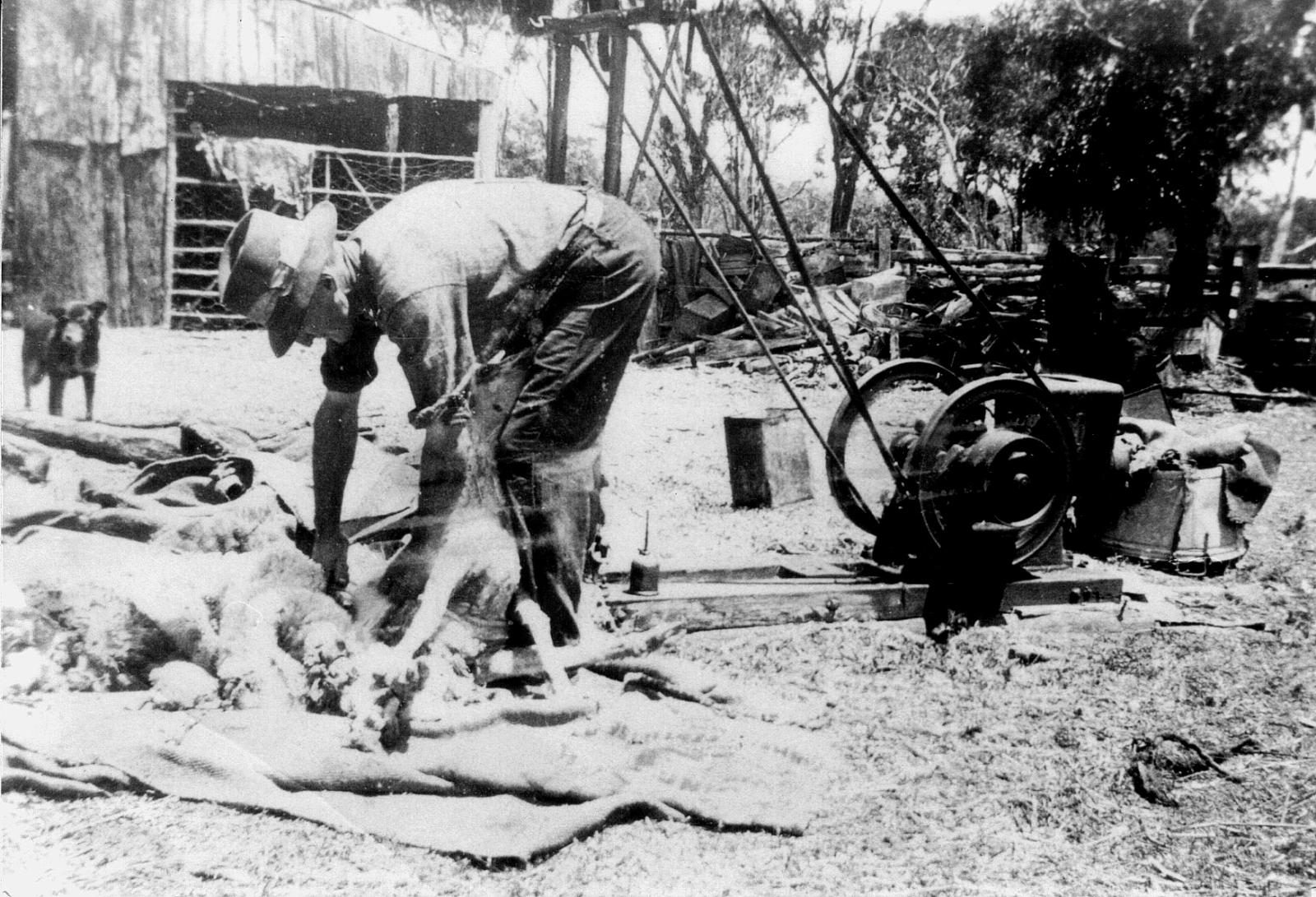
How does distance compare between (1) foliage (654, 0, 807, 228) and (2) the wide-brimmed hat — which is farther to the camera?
(1) foliage (654, 0, 807, 228)

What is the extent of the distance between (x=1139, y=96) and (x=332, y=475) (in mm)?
→ 4913

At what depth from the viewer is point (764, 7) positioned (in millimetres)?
3254

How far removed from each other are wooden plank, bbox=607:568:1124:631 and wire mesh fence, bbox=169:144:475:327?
23.0 feet

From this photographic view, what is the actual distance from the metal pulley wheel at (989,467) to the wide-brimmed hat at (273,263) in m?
2.54

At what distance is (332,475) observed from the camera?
3.31 meters

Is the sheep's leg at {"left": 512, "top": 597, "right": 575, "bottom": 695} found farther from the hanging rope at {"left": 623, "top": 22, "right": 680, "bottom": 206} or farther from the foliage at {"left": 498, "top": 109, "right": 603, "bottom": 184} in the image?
the foliage at {"left": 498, "top": 109, "right": 603, "bottom": 184}

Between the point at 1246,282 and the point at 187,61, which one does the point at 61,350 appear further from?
the point at 1246,282

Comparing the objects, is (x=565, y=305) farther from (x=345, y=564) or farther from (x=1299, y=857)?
(x=1299, y=857)

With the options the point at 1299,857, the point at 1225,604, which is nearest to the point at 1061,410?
the point at 1225,604

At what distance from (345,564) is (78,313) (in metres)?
1.95

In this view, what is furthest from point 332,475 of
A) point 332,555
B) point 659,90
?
point 659,90

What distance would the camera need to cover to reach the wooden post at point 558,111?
386 centimetres

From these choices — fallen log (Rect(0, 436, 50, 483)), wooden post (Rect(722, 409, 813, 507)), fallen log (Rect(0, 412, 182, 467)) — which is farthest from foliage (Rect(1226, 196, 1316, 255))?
fallen log (Rect(0, 436, 50, 483))

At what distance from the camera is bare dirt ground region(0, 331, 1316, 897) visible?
7.47 ft
